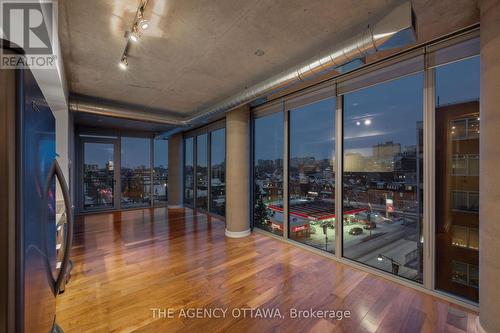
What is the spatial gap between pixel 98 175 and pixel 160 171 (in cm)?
193

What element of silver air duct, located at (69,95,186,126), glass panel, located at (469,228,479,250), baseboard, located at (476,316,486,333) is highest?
silver air duct, located at (69,95,186,126)

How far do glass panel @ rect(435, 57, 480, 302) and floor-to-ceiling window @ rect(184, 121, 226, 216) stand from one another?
452 cm

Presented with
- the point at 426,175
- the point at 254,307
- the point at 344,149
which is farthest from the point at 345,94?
the point at 254,307

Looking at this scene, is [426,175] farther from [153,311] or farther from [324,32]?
[153,311]

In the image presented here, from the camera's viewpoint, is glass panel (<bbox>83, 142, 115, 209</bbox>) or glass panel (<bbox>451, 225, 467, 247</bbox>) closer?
glass panel (<bbox>451, 225, 467, 247</bbox>)

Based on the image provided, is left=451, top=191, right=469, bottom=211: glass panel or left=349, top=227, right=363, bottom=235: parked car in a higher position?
left=451, top=191, right=469, bottom=211: glass panel

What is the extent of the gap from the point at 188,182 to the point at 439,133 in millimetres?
6825

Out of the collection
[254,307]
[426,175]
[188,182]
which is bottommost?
[254,307]

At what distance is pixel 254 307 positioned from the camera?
2.20 meters

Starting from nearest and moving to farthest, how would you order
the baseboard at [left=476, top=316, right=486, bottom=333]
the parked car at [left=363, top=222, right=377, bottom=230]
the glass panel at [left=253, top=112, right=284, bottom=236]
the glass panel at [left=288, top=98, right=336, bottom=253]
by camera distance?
the baseboard at [left=476, top=316, right=486, bottom=333] → the parked car at [left=363, top=222, right=377, bottom=230] → the glass panel at [left=288, top=98, right=336, bottom=253] → the glass panel at [left=253, top=112, right=284, bottom=236]

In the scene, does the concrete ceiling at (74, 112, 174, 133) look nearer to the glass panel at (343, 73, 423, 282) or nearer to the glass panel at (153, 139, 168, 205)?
the glass panel at (153, 139, 168, 205)

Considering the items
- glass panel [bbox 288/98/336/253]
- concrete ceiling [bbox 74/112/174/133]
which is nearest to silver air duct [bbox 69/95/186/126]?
concrete ceiling [bbox 74/112/174/133]

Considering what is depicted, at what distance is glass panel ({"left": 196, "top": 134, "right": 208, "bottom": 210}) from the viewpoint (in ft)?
21.7

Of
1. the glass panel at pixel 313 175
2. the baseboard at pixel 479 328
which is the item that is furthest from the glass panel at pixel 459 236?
the glass panel at pixel 313 175
